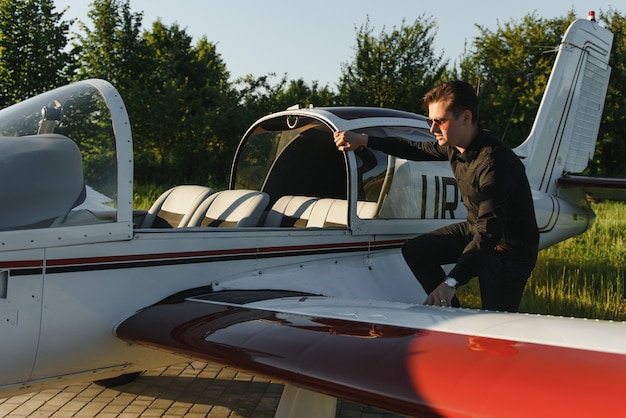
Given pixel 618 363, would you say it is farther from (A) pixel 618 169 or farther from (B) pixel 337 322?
(A) pixel 618 169

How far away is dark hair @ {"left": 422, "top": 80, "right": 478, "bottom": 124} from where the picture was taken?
3.03 meters

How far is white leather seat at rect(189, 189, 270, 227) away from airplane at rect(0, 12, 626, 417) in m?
0.01

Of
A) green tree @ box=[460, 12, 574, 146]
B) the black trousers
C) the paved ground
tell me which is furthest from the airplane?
green tree @ box=[460, 12, 574, 146]

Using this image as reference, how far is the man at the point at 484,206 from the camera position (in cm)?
288

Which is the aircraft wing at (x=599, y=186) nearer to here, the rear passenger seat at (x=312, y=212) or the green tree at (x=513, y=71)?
the rear passenger seat at (x=312, y=212)

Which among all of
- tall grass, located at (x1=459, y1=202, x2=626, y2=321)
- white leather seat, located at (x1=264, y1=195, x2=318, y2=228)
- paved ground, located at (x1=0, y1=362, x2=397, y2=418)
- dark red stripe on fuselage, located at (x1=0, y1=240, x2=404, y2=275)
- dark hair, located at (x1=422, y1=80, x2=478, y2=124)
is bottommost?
paved ground, located at (x1=0, y1=362, x2=397, y2=418)

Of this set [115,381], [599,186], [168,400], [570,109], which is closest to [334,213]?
[168,400]

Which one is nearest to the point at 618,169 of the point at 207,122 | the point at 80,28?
the point at 207,122

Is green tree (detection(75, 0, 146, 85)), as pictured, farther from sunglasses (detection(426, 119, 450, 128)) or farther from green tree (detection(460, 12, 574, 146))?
sunglasses (detection(426, 119, 450, 128))

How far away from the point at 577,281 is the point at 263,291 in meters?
5.15

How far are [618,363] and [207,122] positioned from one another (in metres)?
15.2

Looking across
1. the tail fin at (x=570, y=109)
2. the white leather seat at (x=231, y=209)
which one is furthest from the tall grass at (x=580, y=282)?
the white leather seat at (x=231, y=209)

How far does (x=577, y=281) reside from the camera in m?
7.34

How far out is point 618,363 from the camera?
198 cm
